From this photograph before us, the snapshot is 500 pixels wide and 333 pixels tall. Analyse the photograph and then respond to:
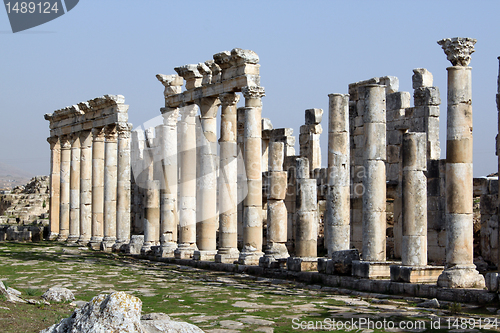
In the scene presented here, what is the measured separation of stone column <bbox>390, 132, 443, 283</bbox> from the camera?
638 inches

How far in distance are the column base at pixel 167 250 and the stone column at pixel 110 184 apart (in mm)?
5248

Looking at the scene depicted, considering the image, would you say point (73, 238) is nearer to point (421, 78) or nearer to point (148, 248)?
point (148, 248)

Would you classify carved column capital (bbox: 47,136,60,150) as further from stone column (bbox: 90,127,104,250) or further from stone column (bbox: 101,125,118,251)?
stone column (bbox: 101,125,118,251)

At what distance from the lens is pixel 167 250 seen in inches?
997

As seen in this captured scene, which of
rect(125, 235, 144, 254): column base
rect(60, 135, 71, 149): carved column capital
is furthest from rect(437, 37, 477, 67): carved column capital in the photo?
rect(60, 135, 71, 149): carved column capital

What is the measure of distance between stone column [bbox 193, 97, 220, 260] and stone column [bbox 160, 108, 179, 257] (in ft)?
8.04

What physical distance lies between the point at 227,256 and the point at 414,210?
7.28 metres

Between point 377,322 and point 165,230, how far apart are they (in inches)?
609

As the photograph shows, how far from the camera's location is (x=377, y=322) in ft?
37.2

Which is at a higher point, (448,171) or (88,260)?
(448,171)

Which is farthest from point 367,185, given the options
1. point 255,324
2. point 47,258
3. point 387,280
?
point 47,258

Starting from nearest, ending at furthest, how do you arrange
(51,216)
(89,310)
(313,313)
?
(89,310), (313,313), (51,216)

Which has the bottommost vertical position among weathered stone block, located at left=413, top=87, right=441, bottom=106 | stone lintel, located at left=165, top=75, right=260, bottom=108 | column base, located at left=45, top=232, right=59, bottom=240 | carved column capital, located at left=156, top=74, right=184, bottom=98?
column base, located at left=45, top=232, right=59, bottom=240

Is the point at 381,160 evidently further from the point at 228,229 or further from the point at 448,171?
the point at 228,229
